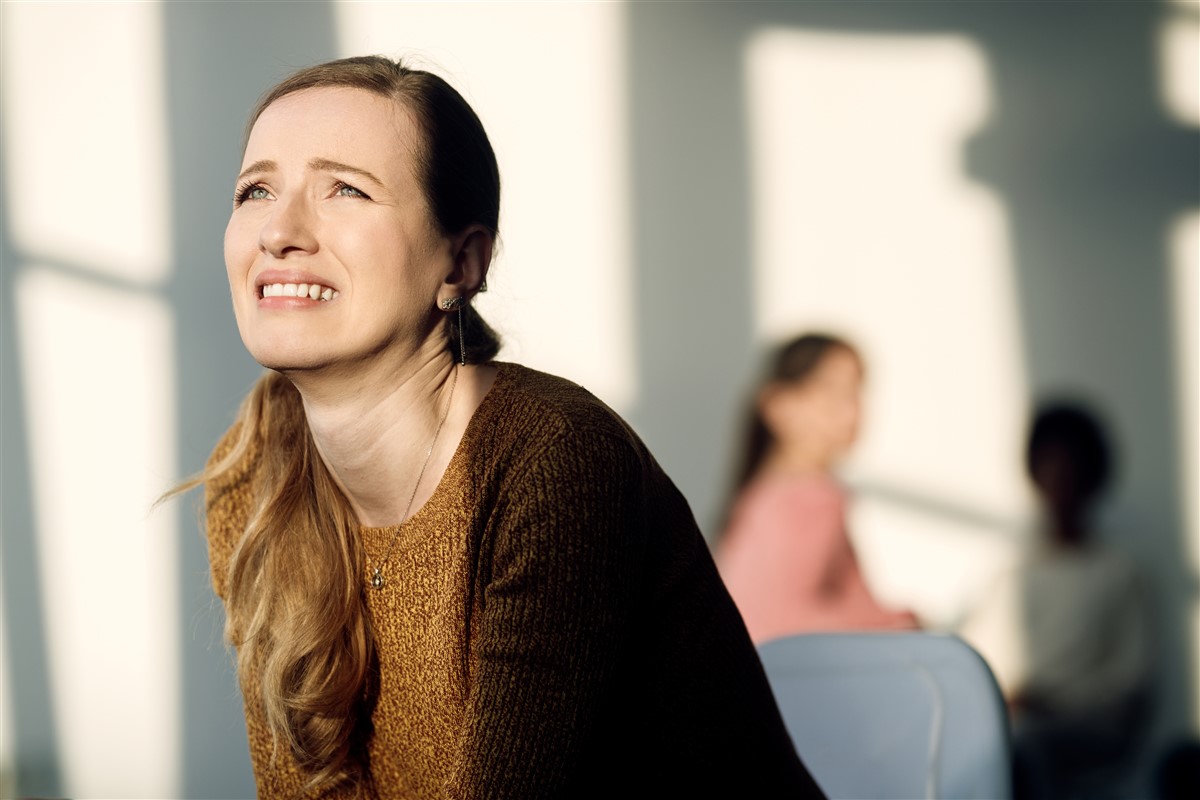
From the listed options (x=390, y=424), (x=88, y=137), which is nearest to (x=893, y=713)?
(x=390, y=424)

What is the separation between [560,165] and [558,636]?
9.52 ft

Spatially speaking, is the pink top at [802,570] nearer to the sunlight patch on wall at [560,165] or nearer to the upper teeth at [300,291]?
the sunlight patch on wall at [560,165]

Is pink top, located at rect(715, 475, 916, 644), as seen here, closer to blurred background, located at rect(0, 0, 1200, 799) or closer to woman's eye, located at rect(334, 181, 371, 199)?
blurred background, located at rect(0, 0, 1200, 799)

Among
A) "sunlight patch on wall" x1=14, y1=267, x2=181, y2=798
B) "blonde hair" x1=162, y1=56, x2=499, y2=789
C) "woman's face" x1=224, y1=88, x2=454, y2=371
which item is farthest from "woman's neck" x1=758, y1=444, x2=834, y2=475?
"woman's face" x1=224, y1=88, x2=454, y2=371

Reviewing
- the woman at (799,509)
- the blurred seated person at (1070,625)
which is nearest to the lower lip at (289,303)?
the woman at (799,509)

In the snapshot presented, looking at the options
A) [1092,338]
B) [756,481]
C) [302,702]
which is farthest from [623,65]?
[302,702]

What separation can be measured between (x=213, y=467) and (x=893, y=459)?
2.89 metres

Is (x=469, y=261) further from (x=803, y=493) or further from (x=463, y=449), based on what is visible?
(x=803, y=493)

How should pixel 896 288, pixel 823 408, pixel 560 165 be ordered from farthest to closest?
pixel 896 288 → pixel 560 165 → pixel 823 408

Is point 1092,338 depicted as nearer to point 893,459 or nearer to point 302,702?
point 893,459

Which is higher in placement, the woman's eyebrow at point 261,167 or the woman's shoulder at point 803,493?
the woman's eyebrow at point 261,167

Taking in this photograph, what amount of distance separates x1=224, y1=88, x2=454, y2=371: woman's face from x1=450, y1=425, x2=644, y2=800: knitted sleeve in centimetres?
22

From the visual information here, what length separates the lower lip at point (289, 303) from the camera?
3.92ft

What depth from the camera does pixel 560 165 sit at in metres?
3.85
